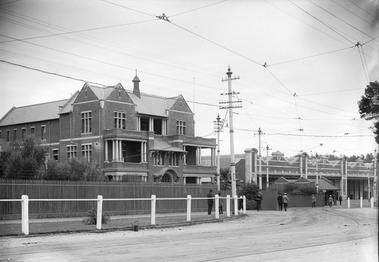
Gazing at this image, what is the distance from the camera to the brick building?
54281 millimetres

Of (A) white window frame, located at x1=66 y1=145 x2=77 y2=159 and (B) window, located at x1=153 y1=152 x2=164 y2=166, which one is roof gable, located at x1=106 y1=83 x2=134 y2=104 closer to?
(B) window, located at x1=153 y1=152 x2=164 y2=166

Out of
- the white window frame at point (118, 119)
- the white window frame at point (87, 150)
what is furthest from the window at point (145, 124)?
the white window frame at point (87, 150)

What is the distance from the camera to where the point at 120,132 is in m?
53.4

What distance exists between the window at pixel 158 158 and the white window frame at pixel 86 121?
7111mm

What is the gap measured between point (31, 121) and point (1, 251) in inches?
1969

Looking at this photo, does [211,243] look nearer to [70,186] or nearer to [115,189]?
[70,186]

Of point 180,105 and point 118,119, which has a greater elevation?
point 180,105

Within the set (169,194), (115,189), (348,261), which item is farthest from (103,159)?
(348,261)

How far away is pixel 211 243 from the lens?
14.1 meters

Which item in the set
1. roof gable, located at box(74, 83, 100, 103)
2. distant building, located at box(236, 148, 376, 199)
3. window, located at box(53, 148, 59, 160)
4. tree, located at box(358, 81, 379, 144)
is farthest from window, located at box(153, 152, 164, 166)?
tree, located at box(358, 81, 379, 144)

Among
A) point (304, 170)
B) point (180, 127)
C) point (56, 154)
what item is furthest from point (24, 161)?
point (304, 170)

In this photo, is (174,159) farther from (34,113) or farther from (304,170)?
(304,170)

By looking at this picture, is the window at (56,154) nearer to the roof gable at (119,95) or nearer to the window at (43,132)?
the window at (43,132)

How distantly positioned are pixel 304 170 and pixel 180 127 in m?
22.6
